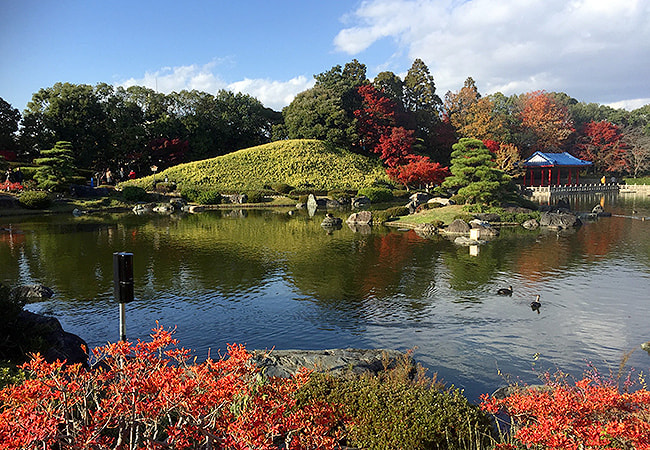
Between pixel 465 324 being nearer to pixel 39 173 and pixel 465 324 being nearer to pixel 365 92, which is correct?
pixel 39 173

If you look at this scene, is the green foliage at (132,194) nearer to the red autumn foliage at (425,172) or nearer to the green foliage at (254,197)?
the green foliage at (254,197)

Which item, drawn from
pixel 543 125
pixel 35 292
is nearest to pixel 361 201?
pixel 35 292

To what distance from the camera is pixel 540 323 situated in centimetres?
1385

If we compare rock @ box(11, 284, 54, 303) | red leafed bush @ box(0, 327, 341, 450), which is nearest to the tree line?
rock @ box(11, 284, 54, 303)

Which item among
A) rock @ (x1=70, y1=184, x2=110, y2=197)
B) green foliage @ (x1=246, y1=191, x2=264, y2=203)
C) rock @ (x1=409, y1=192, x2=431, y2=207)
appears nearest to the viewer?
rock @ (x1=409, y1=192, x2=431, y2=207)

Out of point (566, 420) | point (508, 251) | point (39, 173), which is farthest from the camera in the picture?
point (39, 173)

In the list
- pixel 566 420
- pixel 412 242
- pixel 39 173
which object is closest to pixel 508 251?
pixel 412 242

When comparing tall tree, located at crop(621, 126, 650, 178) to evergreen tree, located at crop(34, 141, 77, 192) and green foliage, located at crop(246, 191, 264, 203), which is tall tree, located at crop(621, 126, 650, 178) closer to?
green foliage, located at crop(246, 191, 264, 203)

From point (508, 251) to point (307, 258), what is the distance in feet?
35.0

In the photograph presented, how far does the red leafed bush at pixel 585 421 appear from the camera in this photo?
4527 millimetres

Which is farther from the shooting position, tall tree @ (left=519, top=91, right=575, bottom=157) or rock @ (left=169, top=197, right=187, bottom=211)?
tall tree @ (left=519, top=91, right=575, bottom=157)

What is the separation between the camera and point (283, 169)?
212 ft

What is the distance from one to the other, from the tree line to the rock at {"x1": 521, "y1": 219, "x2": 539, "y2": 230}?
1910 cm

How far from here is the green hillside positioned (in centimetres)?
6009
